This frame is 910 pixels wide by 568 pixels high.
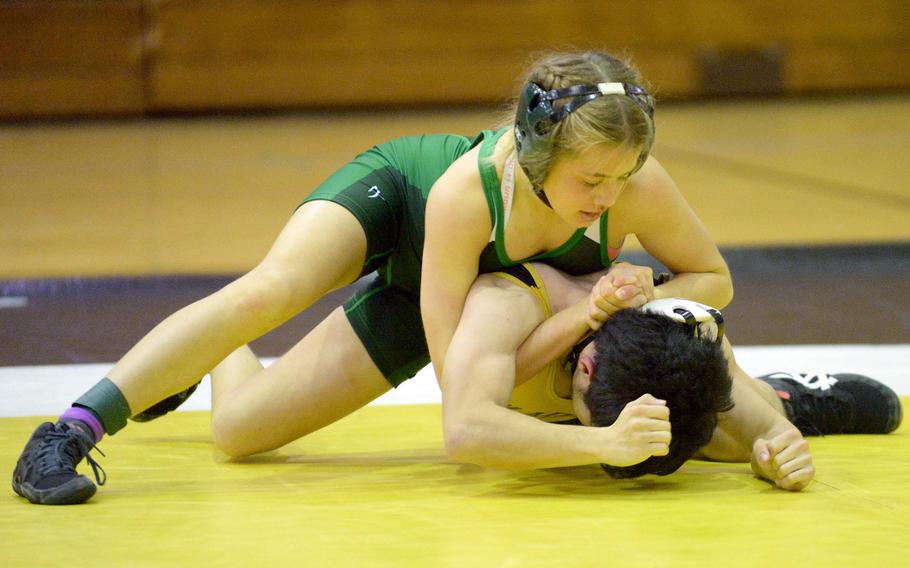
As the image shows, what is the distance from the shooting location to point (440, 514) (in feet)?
8.49

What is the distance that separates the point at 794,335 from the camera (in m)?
4.46

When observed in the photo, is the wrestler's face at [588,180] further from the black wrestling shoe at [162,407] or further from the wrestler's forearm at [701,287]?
the black wrestling shoe at [162,407]

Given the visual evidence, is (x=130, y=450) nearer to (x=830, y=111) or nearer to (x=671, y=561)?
(x=671, y=561)

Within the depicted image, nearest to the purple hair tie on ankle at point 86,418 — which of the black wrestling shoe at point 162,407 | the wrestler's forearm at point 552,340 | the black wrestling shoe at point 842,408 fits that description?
the black wrestling shoe at point 162,407

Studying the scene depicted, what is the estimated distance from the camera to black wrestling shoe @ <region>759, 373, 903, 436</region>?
331 cm

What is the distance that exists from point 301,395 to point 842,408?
1.33 m

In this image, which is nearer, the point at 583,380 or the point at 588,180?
the point at 588,180

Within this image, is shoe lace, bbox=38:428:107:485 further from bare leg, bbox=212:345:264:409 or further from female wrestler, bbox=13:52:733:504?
bare leg, bbox=212:345:264:409

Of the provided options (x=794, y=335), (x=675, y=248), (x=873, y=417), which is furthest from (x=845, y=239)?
(x=675, y=248)

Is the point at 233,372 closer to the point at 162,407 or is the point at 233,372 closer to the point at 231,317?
the point at 162,407

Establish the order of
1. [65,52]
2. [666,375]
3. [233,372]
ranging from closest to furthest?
[666,375] < [233,372] < [65,52]

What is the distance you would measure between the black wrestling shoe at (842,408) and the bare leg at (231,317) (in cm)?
117

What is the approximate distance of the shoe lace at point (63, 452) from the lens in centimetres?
269

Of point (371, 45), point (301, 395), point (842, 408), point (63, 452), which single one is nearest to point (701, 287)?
point (842, 408)
